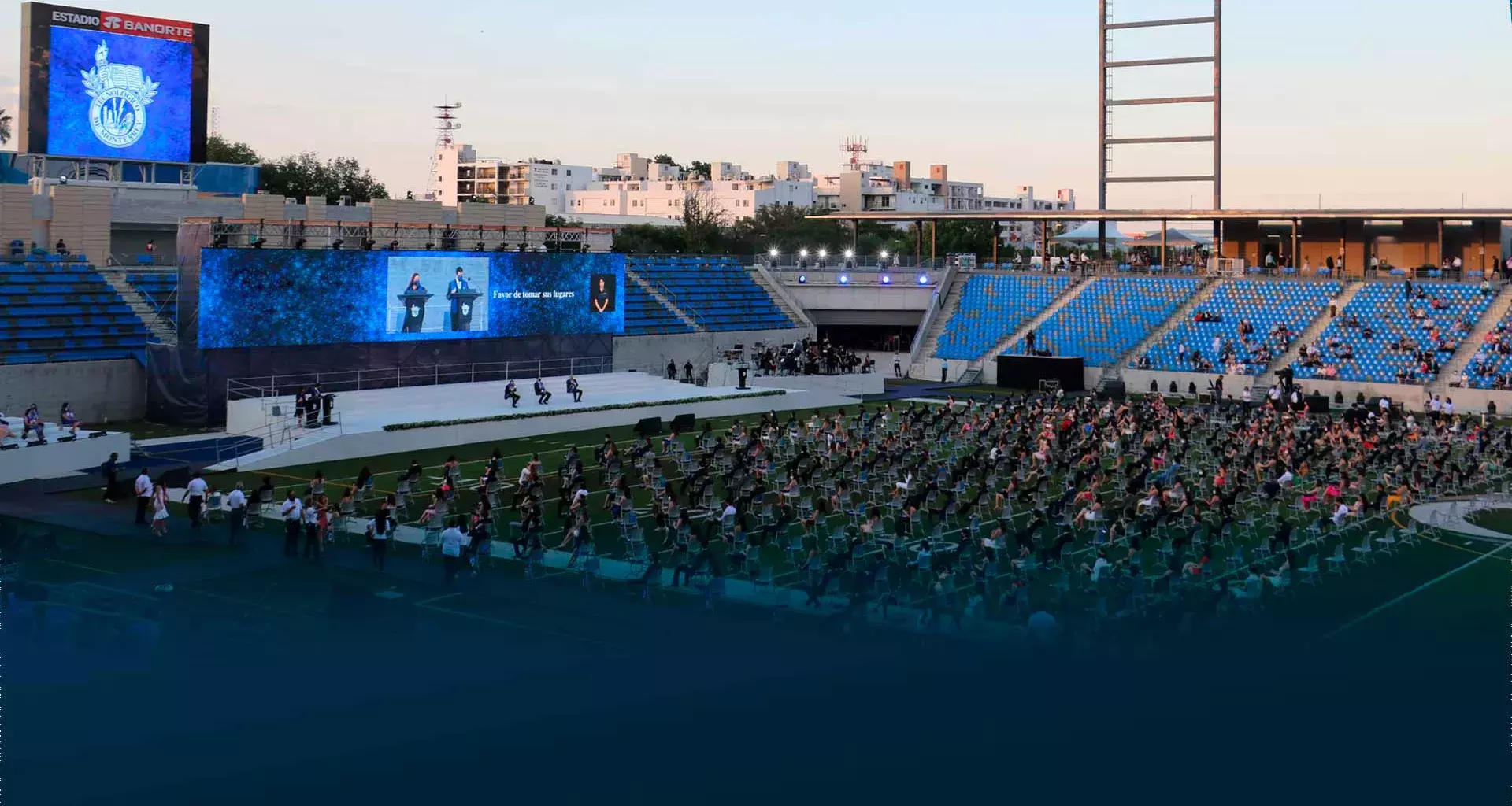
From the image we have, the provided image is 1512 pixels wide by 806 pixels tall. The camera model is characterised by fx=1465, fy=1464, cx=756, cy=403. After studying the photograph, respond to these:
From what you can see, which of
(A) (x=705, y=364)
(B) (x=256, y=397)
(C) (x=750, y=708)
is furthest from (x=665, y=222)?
(C) (x=750, y=708)

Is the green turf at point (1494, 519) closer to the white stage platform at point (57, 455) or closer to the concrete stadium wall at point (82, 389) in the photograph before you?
the white stage platform at point (57, 455)

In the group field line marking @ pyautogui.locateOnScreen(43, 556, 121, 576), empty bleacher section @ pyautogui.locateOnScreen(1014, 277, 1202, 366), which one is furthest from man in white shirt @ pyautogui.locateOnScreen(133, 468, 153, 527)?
empty bleacher section @ pyautogui.locateOnScreen(1014, 277, 1202, 366)

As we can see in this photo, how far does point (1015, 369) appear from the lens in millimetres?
55625

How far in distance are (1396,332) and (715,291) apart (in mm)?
27006

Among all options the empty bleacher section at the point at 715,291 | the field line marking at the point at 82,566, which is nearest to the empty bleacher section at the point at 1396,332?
the empty bleacher section at the point at 715,291

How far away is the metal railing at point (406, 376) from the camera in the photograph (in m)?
39.5

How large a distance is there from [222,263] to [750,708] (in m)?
28.3

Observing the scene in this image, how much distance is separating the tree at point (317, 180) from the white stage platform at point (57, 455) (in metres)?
62.5

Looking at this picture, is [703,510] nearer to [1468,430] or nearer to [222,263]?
[222,263]

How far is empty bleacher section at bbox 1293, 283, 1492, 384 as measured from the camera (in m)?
50.4

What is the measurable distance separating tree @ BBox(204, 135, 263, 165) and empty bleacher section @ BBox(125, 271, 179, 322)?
55.1 meters

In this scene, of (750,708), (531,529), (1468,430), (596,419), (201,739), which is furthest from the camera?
(596,419)

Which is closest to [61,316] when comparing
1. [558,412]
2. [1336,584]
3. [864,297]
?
[558,412]

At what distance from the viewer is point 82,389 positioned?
127 ft
